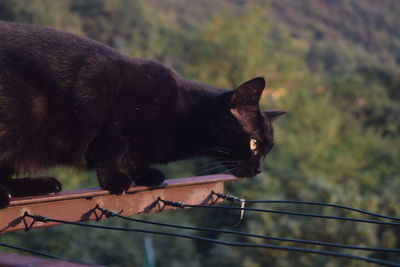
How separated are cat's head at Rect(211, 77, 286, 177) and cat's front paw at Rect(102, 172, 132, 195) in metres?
0.57

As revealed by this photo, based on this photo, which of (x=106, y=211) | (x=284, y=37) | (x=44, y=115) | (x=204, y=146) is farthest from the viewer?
(x=284, y=37)

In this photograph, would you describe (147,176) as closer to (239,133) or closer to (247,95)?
(239,133)

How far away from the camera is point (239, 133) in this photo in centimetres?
273

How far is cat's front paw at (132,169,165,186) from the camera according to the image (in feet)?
8.28

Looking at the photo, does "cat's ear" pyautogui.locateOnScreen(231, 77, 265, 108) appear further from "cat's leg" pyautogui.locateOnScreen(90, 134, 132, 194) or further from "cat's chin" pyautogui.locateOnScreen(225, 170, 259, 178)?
"cat's leg" pyautogui.locateOnScreen(90, 134, 132, 194)

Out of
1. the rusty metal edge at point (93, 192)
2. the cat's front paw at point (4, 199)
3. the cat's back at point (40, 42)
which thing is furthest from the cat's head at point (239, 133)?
the cat's front paw at point (4, 199)

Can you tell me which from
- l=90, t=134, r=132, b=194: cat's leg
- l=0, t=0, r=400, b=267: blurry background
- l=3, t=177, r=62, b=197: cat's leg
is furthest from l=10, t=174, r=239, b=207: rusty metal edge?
l=0, t=0, r=400, b=267: blurry background

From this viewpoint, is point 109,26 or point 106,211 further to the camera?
point 109,26

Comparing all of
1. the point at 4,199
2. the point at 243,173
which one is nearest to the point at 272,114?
the point at 243,173

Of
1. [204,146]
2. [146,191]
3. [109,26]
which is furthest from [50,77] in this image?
[109,26]

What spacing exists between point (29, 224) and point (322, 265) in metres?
3.88

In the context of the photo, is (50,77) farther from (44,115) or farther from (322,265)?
(322,265)

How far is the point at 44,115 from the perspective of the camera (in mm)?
2281

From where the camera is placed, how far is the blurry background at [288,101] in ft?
20.0
